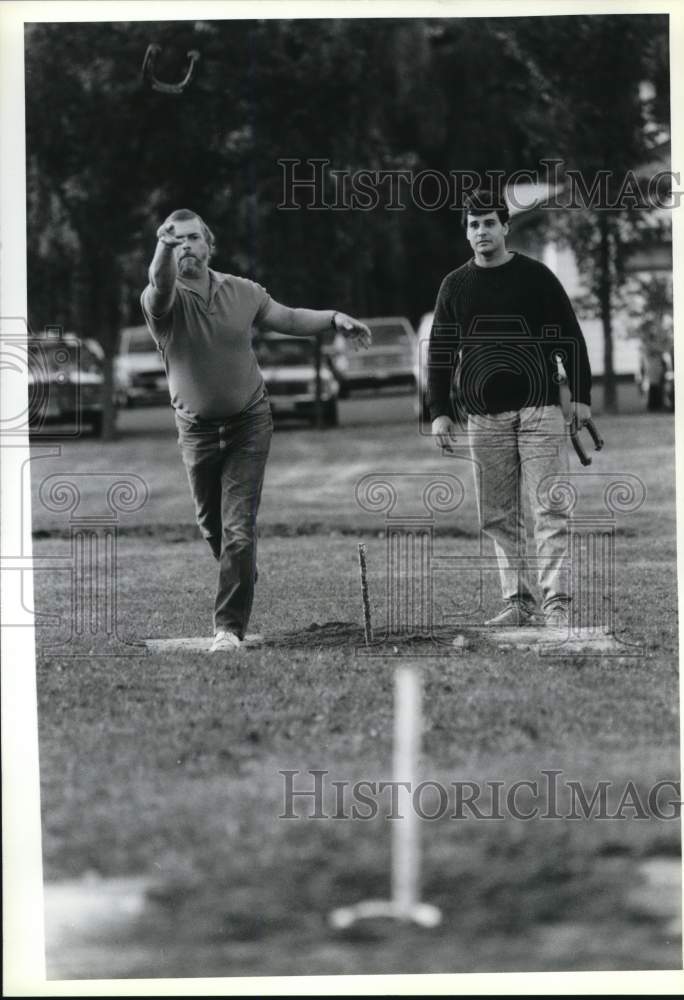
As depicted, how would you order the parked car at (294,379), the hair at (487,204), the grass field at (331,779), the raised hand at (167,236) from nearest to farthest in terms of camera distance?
the grass field at (331,779)
the raised hand at (167,236)
the hair at (487,204)
the parked car at (294,379)

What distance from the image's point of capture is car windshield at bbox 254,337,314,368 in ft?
62.1

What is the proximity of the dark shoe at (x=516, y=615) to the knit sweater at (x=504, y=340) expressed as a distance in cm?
88

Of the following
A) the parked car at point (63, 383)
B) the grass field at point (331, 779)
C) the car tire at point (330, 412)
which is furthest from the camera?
the car tire at point (330, 412)

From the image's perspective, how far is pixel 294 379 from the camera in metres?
18.9

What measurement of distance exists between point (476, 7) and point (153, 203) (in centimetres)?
940

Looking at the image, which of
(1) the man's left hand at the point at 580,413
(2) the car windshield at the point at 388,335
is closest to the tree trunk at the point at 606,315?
(2) the car windshield at the point at 388,335

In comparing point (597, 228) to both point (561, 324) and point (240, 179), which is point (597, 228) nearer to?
point (240, 179)

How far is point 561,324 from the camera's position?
291 inches

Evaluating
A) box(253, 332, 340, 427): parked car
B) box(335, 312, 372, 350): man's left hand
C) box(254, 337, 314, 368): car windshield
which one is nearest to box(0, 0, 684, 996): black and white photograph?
box(335, 312, 372, 350): man's left hand

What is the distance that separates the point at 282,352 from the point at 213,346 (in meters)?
12.2

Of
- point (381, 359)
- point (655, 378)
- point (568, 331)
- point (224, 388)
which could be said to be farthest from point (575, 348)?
point (381, 359)

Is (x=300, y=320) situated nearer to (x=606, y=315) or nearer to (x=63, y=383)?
(x=63, y=383)

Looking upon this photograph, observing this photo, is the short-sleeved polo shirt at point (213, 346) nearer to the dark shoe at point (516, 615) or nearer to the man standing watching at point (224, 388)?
the man standing watching at point (224, 388)

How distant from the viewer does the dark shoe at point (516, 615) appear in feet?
25.0
